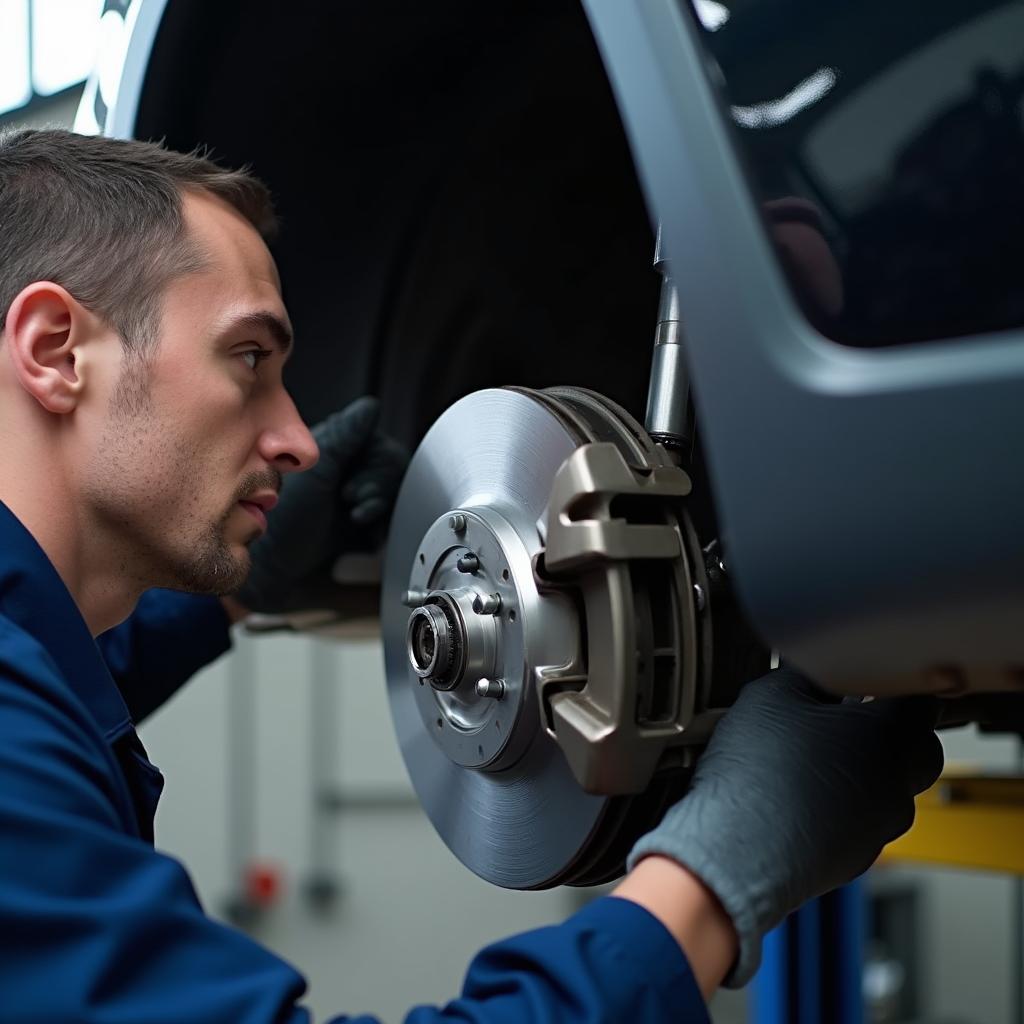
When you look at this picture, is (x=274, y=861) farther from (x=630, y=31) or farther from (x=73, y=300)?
(x=630, y=31)

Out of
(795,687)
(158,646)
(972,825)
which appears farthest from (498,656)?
(972,825)

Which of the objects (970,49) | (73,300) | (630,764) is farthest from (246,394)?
(970,49)

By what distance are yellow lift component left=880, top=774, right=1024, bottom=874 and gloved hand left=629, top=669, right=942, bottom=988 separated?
2.17 ft

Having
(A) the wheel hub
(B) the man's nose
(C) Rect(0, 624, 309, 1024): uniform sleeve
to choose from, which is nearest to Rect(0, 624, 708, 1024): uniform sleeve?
(C) Rect(0, 624, 309, 1024): uniform sleeve

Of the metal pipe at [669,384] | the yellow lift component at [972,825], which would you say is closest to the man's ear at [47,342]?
the metal pipe at [669,384]

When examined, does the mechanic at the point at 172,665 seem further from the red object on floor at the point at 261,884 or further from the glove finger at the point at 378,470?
the red object on floor at the point at 261,884

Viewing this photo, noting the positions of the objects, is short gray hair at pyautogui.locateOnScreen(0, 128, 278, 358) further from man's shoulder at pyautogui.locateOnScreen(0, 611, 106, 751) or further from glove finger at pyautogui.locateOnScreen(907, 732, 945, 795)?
glove finger at pyautogui.locateOnScreen(907, 732, 945, 795)

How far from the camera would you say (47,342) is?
80 cm

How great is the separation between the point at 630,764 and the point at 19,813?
1.00ft

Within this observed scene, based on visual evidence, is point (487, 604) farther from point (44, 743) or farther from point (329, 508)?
point (329, 508)

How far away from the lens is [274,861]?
304cm

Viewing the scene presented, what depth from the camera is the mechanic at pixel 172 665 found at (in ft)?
1.75

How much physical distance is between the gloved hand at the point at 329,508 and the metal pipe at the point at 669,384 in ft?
1.53

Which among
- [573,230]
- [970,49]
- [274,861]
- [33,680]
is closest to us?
[970,49]
